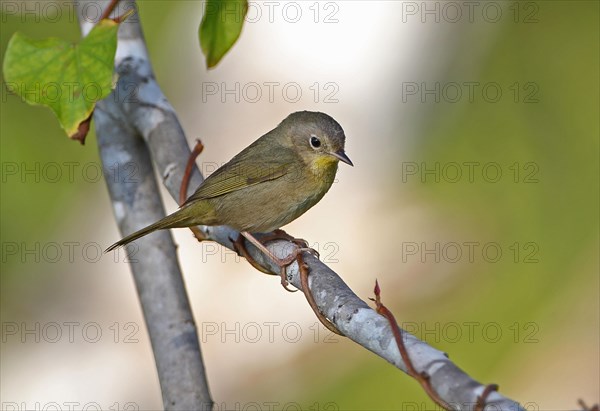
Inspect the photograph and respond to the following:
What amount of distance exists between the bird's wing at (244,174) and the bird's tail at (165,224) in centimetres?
25

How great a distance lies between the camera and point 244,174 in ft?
13.4

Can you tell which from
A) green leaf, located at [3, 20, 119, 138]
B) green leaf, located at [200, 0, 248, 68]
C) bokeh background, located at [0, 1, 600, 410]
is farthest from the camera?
bokeh background, located at [0, 1, 600, 410]

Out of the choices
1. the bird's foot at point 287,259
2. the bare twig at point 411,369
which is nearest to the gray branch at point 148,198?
the bird's foot at point 287,259

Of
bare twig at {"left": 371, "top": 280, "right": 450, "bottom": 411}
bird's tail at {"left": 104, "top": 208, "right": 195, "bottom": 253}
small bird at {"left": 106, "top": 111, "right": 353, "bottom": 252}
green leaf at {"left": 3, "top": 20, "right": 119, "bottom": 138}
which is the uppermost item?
green leaf at {"left": 3, "top": 20, "right": 119, "bottom": 138}

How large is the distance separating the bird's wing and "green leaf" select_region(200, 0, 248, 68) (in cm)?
69

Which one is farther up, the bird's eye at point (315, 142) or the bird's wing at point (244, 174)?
the bird's eye at point (315, 142)

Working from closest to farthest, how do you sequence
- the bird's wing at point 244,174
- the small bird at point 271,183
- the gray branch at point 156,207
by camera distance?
the gray branch at point 156,207 < the small bird at point 271,183 < the bird's wing at point 244,174

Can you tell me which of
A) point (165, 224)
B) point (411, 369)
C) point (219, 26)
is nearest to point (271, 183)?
point (165, 224)

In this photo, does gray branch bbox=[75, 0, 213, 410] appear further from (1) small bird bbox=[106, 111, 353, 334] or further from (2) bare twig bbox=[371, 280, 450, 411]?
(2) bare twig bbox=[371, 280, 450, 411]

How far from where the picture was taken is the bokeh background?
5.33 m

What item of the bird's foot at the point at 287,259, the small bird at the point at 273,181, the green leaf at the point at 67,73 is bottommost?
the bird's foot at the point at 287,259

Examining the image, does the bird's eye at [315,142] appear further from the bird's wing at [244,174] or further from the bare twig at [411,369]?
the bare twig at [411,369]

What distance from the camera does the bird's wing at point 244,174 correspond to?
3921 millimetres

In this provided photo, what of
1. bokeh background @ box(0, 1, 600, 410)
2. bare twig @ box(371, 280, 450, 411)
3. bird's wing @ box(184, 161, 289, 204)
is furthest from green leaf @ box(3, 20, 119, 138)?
bokeh background @ box(0, 1, 600, 410)
